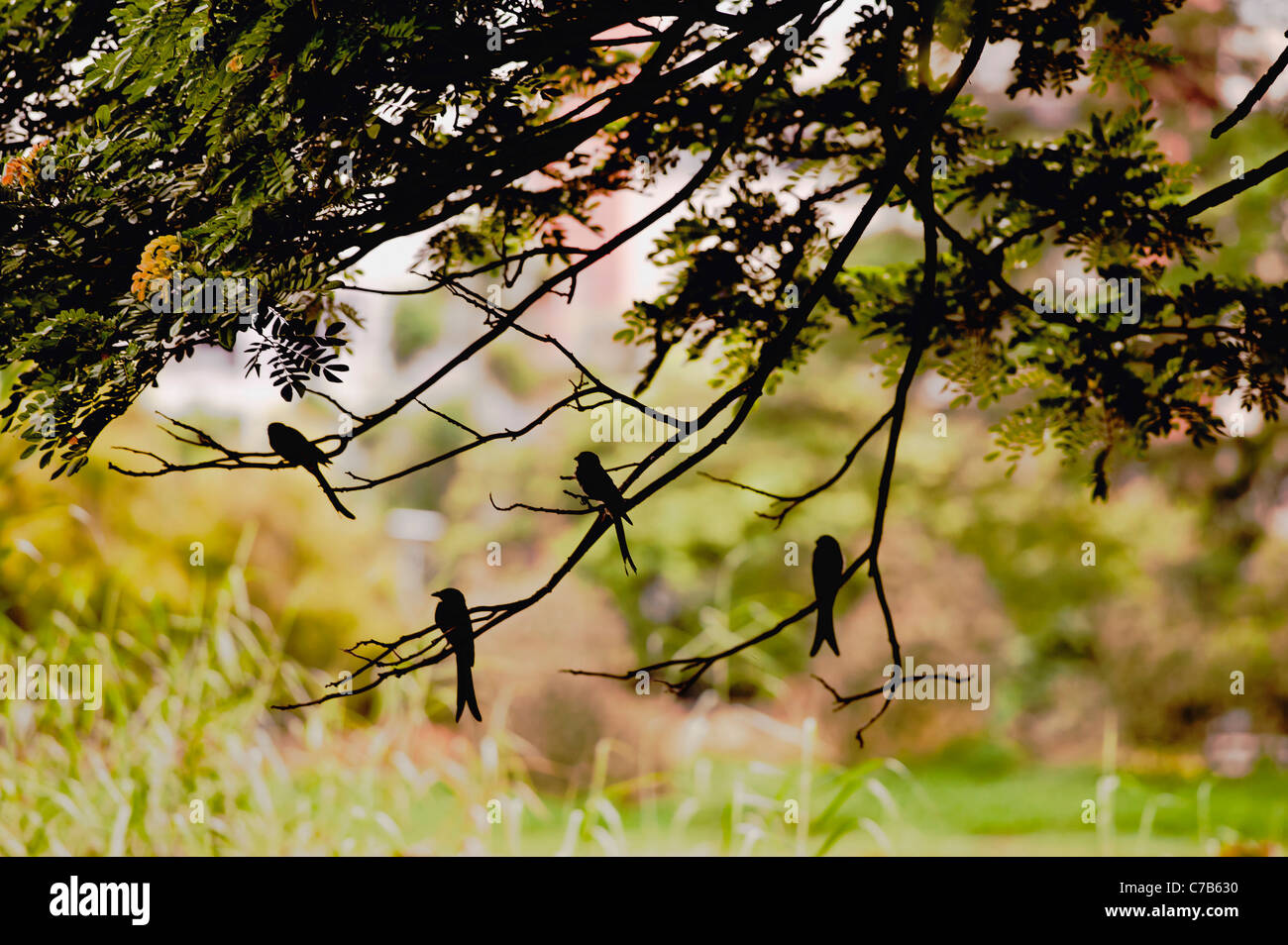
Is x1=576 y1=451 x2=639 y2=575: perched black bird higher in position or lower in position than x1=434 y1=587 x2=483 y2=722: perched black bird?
higher

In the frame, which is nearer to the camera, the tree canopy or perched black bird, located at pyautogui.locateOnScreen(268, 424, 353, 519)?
the tree canopy

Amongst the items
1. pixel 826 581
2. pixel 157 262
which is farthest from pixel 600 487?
pixel 157 262

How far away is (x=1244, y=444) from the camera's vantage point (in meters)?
11.7

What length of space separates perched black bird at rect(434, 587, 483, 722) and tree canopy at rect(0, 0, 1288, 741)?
0.22 feet

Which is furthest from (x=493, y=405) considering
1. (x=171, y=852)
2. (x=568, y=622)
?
(x=171, y=852)

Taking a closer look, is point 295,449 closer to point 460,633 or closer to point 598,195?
point 460,633

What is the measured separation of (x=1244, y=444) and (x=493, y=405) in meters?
10.8

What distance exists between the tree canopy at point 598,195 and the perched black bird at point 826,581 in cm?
7

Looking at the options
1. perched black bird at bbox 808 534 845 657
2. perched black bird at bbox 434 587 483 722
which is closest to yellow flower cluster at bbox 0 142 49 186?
perched black bird at bbox 434 587 483 722

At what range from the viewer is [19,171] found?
1.60m

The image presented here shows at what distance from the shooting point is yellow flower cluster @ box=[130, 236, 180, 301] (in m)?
1.50

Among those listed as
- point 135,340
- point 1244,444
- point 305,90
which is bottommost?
point 135,340

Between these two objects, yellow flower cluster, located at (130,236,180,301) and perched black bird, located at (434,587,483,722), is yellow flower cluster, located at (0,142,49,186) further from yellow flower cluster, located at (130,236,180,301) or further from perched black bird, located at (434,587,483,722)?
perched black bird, located at (434,587,483,722)

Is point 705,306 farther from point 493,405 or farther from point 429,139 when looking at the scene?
point 493,405
